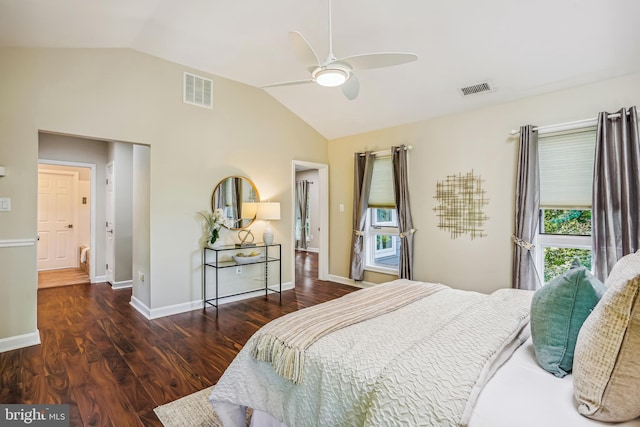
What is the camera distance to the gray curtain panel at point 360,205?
4922mm

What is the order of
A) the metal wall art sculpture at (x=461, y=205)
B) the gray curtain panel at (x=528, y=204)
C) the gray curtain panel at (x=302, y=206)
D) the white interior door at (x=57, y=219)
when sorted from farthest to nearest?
1. the gray curtain panel at (x=302, y=206)
2. the white interior door at (x=57, y=219)
3. the metal wall art sculpture at (x=461, y=205)
4. the gray curtain panel at (x=528, y=204)

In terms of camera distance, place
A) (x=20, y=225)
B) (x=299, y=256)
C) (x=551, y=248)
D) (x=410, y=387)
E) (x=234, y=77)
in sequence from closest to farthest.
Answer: (x=410, y=387) → (x=20, y=225) → (x=551, y=248) → (x=234, y=77) → (x=299, y=256)

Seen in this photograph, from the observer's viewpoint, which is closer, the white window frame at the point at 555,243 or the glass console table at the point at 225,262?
the white window frame at the point at 555,243

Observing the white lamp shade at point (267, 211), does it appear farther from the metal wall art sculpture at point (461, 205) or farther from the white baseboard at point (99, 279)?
the white baseboard at point (99, 279)

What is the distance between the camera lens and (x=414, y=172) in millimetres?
4477

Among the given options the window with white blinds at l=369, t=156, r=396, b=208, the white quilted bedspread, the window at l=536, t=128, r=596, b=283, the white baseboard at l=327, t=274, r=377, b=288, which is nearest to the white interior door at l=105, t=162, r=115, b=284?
the white baseboard at l=327, t=274, r=377, b=288

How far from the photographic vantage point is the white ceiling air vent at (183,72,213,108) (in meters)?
3.89

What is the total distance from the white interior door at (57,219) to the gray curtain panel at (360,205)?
571cm

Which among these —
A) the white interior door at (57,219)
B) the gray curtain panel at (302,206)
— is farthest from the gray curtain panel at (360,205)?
the white interior door at (57,219)

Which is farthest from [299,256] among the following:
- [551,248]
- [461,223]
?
[551,248]

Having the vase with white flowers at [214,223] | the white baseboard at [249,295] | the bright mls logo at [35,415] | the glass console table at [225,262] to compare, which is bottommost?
the bright mls logo at [35,415]

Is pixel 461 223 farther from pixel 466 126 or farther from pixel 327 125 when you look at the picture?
pixel 327 125

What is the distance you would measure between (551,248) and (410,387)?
10.5 feet

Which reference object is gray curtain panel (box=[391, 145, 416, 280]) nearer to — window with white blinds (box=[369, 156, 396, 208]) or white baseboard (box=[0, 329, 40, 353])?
window with white blinds (box=[369, 156, 396, 208])
